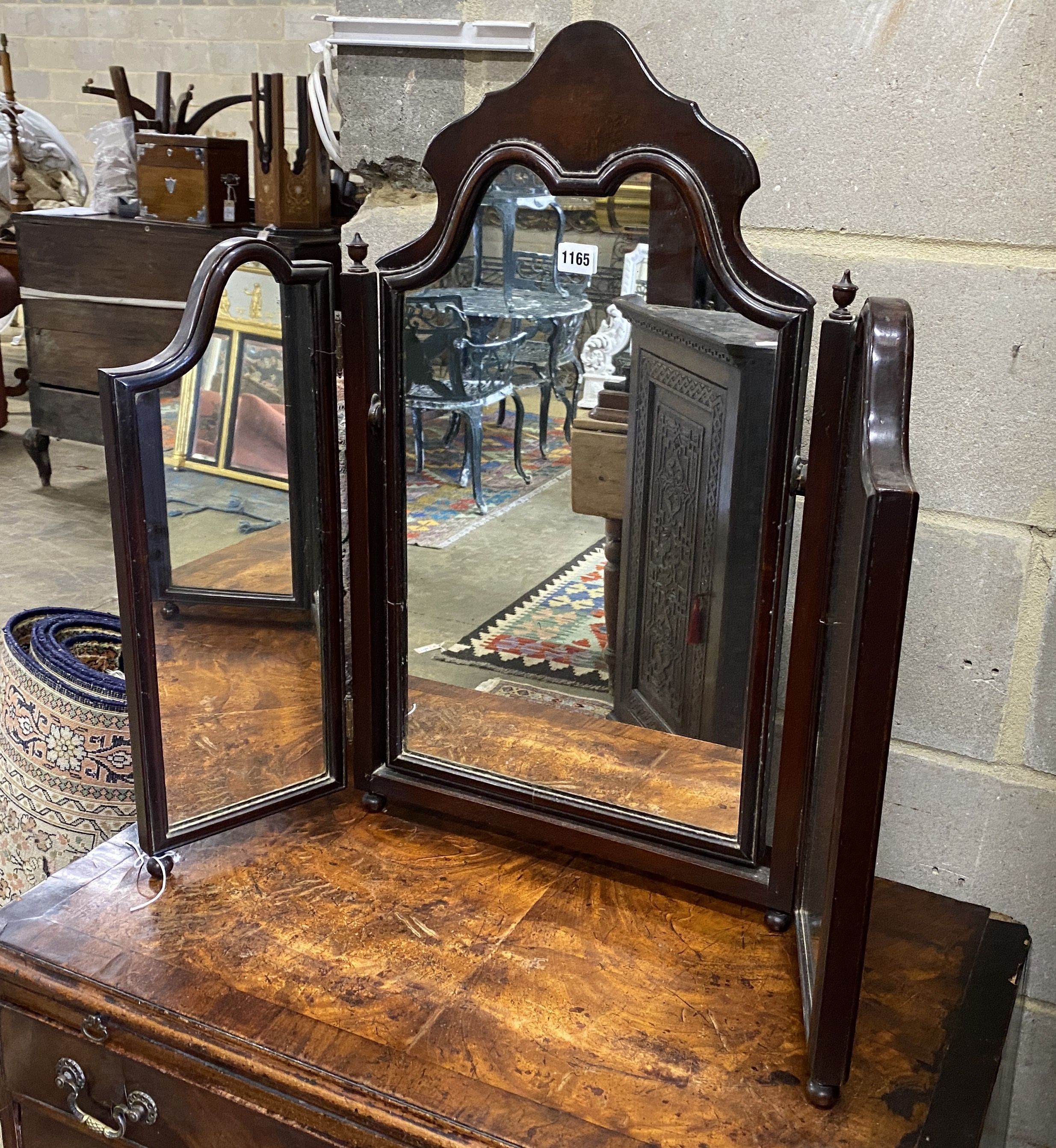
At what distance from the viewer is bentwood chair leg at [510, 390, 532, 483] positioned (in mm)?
849

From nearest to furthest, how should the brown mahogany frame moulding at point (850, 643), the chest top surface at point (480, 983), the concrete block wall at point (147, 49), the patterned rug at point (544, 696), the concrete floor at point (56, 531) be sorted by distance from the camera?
the brown mahogany frame moulding at point (850, 643) → the chest top surface at point (480, 983) → the patterned rug at point (544, 696) → the concrete floor at point (56, 531) → the concrete block wall at point (147, 49)

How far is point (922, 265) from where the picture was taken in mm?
926

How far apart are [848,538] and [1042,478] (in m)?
0.34

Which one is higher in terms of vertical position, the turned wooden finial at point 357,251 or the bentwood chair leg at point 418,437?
the turned wooden finial at point 357,251

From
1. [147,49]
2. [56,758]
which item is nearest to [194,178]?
[56,758]

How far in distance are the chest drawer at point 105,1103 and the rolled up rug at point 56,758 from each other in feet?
1.14

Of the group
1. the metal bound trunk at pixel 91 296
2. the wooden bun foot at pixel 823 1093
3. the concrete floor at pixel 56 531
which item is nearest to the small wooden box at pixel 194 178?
the metal bound trunk at pixel 91 296

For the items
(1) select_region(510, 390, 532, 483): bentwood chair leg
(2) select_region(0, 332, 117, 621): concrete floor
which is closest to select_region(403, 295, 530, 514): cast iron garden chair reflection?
(1) select_region(510, 390, 532, 483): bentwood chair leg

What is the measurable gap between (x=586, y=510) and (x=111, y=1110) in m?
0.55

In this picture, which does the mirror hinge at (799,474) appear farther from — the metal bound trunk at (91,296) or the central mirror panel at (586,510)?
the metal bound trunk at (91,296)

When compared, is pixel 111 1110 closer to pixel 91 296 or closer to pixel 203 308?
pixel 203 308

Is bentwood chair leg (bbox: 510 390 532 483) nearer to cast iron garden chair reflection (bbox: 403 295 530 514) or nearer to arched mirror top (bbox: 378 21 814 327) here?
cast iron garden chair reflection (bbox: 403 295 530 514)

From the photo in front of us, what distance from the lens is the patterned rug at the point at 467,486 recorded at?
845 mm

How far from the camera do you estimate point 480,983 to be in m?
0.79
